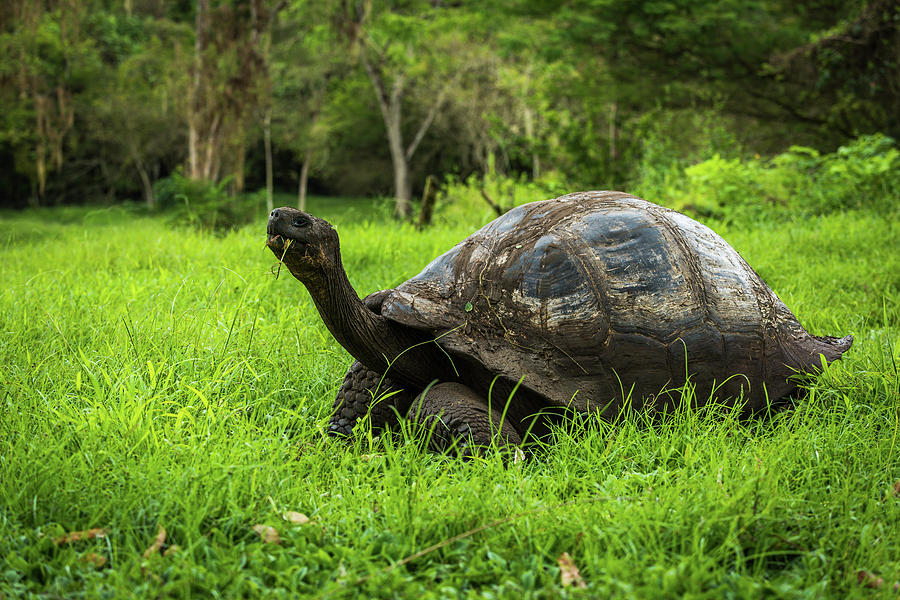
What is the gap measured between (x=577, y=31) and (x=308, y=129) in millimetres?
19926

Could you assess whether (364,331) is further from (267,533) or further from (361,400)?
(267,533)

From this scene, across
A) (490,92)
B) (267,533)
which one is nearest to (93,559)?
(267,533)

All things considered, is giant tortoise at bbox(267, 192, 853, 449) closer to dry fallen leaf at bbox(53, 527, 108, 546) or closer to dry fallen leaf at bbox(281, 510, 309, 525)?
dry fallen leaf at bbox(281, 510, 309, 525)

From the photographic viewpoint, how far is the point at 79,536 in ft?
5.99

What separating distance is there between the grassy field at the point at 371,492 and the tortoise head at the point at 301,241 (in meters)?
0.60

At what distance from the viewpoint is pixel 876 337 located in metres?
3.85

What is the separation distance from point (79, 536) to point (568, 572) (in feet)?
4.29

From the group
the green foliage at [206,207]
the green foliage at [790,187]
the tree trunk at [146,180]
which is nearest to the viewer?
the green foliage at [790,187]

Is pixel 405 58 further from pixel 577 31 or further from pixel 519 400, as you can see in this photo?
pixel 519 400

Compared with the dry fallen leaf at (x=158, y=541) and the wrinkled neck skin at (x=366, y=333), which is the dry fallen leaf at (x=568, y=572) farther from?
the wrinkled neck skin at (x=366, y=333)

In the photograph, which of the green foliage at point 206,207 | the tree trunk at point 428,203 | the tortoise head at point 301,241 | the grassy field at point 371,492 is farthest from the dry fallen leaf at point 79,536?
the green foliage at point 206,207

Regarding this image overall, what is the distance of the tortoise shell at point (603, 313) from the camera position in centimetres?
271

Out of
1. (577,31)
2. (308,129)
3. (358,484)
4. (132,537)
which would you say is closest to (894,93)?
(577,31)

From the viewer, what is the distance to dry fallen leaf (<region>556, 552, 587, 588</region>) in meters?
1.72
